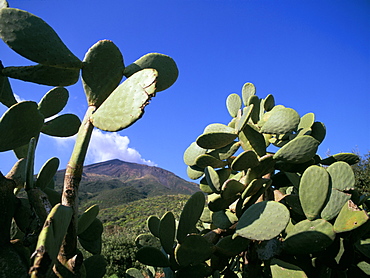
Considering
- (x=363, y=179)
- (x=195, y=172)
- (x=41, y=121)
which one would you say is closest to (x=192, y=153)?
(x=195, y=172)

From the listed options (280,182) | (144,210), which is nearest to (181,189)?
(144,210)

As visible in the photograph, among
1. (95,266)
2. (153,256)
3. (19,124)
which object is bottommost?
(95,266)

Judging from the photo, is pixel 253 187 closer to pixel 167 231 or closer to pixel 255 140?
pixel 255 140

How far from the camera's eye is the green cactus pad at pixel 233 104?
1.77m

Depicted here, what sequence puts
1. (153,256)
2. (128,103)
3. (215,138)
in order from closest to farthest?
(128,103) < (153,256) < (215,138)

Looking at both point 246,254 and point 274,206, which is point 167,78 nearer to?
point 274,206

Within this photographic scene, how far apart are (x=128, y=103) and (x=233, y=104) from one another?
1110 mm

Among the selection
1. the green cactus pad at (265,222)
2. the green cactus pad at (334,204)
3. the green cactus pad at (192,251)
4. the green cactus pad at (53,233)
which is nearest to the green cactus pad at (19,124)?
the green cactus pad at (53,233)

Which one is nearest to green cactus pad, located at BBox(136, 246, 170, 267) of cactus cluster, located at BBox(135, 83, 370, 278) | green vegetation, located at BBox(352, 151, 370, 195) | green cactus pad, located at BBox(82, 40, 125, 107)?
cactus cluster, located at BBox(135, 83, 370, 278)

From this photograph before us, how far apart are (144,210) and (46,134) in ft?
89.5

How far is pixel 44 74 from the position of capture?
3.01ft

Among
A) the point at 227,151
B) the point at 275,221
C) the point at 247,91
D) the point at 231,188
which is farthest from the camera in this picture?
the point at 247,91

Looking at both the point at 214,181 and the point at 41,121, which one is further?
the point at 214,181

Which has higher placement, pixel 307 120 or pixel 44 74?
pixel 307 120
